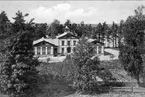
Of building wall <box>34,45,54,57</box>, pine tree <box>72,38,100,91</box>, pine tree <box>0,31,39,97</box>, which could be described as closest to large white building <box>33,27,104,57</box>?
building wall <box>34,45,54,57</box>

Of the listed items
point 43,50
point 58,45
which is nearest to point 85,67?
point 43,50

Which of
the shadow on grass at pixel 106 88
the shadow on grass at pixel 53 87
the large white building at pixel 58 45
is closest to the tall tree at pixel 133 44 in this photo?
the shadow on grass at pixel 106 88

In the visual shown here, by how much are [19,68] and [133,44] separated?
1246 centimetres

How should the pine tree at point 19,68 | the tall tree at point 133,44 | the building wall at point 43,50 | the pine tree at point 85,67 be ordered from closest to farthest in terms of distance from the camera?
the pine tree at point 19,68
the pine tree at point 85,67
the tall tree at point 133,44
the building wall at point 43,50

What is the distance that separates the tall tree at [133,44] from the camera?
68.3 feet

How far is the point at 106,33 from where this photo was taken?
6397 cm

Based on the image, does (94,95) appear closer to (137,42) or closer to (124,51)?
(124,51)

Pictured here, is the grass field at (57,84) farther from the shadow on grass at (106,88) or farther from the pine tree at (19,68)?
the pine tree at (19,68)

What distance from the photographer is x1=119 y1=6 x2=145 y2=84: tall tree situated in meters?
20.8

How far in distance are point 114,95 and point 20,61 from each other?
9.43 m

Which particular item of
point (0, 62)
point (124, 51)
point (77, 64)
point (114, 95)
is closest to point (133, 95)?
point (114, 95)

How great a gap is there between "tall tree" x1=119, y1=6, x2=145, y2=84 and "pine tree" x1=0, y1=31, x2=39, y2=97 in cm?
1023

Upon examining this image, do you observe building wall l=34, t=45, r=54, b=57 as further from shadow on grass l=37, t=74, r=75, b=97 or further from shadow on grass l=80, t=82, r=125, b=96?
shadow on grass l=80, t=82, r=125, b=96

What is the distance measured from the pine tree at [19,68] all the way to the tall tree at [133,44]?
10.2m
